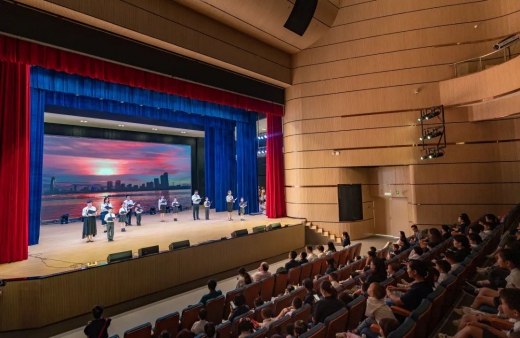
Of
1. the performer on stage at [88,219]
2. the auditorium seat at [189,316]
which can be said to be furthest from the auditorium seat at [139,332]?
the performer on stage at [88,219]

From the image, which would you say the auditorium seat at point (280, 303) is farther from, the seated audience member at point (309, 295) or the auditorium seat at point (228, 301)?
the auditorium seat at point (228, 301)

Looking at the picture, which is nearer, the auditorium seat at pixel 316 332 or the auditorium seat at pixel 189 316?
the auditorium seat at pixel 316 332

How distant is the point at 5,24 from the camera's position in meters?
5.23

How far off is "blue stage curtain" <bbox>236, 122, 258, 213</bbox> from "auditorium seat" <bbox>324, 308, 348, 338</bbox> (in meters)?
11.2

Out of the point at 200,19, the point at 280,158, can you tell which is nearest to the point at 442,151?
the point at 280,158

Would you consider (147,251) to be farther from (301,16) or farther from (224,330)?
(301,16)

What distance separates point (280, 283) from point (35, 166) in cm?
738

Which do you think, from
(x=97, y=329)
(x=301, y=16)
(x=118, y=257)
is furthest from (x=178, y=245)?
(x=301, y=16)

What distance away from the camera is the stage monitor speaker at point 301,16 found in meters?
9.15

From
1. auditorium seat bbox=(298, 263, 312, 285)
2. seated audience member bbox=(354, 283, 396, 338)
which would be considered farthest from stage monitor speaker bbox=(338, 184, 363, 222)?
seated audience member bbox=(354, 283, 396, 338)

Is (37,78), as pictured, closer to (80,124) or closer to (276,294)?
(80,124)

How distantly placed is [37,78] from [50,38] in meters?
2.17

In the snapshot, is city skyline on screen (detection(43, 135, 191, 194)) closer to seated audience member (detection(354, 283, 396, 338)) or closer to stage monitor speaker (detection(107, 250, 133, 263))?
stage monitor speaker (detection(107, 250, 133, 263))

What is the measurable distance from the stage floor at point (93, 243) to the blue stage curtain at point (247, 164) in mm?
2840
